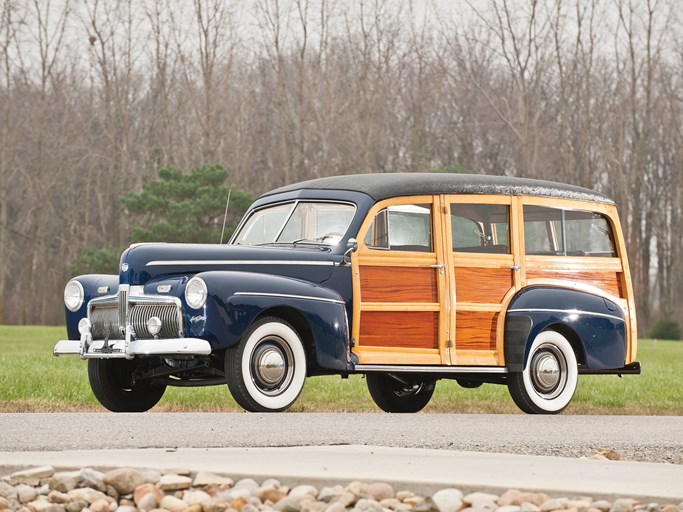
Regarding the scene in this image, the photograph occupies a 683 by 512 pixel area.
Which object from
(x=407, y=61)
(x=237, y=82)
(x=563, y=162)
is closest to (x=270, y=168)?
(x=237, y=82)

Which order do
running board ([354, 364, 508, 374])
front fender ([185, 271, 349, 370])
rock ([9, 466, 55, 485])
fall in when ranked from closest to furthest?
rock ([9, 466, 55, 485]), front fender ([185, 271, 349, 370]), running board ([354, 364, 508, 374])

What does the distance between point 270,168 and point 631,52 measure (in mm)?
15079

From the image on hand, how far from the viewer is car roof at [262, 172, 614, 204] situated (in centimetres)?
1161

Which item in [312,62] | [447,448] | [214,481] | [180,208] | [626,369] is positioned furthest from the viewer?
[312,62]

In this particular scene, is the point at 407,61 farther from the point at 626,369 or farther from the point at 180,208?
the point at 626,369

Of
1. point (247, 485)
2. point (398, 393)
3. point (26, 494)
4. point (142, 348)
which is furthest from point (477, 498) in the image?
point (398, 393)

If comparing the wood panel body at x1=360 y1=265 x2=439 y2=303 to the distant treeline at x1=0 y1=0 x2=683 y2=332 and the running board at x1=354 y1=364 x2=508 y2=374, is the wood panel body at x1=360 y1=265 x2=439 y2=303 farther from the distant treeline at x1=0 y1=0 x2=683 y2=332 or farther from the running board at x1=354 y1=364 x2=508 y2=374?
the distant treeline at x1=0 y1=0 x2=683 y2=332

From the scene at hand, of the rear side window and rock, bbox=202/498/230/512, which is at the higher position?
the rear side window

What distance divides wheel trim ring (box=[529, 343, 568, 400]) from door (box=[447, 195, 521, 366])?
16.3 inches

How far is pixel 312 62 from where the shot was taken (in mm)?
50312

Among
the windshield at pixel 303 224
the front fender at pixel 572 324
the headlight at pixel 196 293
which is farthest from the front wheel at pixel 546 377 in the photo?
the headlight at pixel 196 293

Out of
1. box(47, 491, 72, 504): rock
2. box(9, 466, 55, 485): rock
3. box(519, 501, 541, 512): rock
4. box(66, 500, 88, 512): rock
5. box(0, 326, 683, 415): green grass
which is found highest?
box(9, 466, 55, 485): rock

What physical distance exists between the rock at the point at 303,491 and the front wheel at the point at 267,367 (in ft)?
13.2

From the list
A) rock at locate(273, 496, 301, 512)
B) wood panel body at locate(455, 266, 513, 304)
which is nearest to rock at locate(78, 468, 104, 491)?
rock at locate(273, 496, 301, 512)
